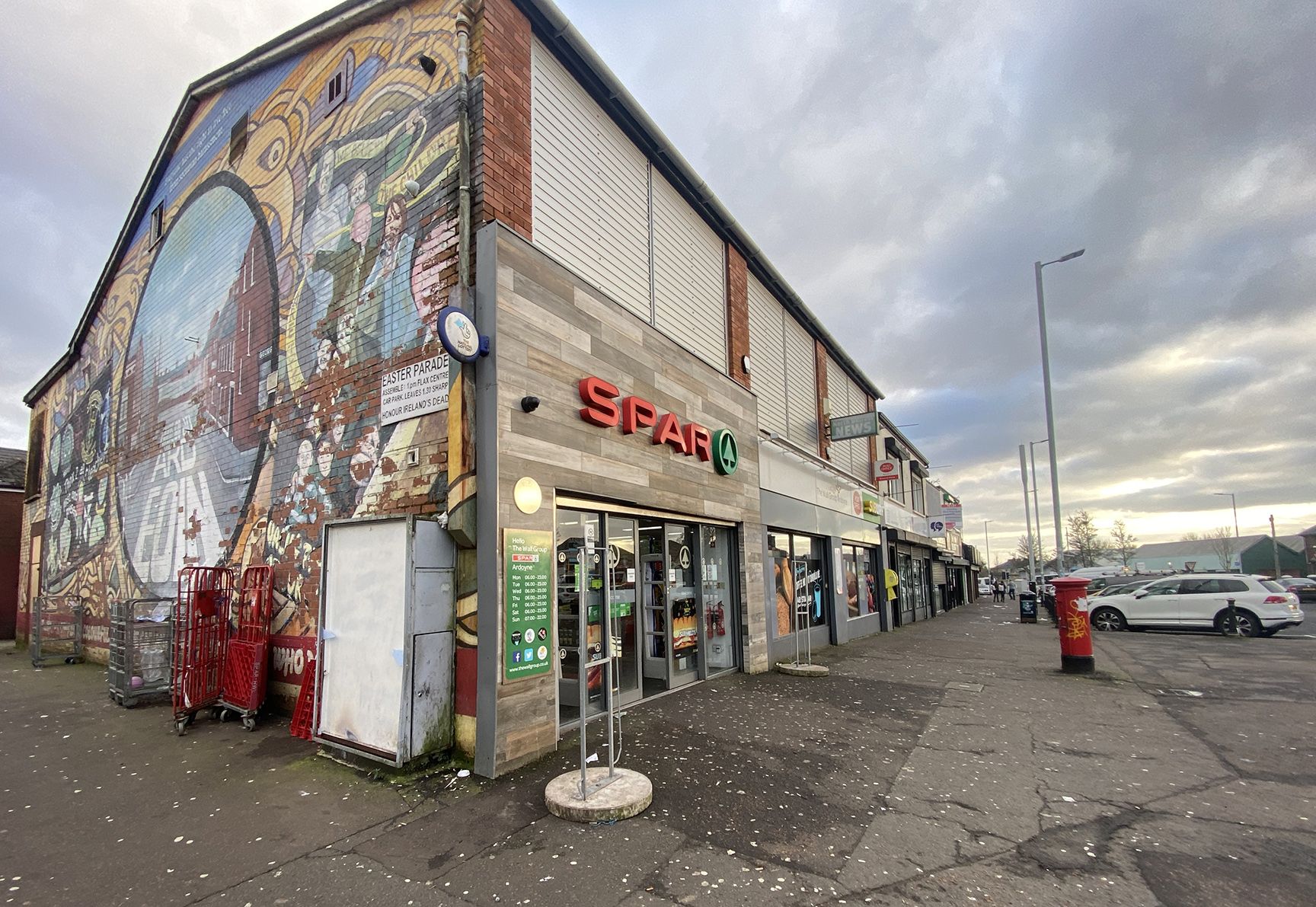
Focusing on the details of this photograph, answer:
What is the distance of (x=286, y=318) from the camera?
8.91 m

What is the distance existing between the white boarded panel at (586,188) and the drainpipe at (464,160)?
0.79 metres

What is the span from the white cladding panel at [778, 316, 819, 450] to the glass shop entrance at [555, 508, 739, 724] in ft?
17.9

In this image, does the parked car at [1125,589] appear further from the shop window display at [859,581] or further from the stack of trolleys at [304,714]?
the stack of trolleys at [304,714]

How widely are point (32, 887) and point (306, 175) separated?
8549 millimetres

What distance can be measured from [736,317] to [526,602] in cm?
813

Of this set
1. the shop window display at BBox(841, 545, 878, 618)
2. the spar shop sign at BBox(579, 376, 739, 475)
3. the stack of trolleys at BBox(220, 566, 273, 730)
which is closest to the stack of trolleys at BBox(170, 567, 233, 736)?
the stack of trolleys at BBox(220, 566, 273, 730)

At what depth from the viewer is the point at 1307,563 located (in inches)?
2430

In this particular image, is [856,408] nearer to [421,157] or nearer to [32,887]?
[421,157]

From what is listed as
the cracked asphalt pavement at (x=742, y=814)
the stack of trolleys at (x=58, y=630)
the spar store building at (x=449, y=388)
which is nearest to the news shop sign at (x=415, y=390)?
the spar store building at (x=449, y=388)

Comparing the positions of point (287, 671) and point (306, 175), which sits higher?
point (306, 175)

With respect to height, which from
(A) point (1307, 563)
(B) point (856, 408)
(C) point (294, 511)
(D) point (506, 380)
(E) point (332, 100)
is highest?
(E) point (332, 100)

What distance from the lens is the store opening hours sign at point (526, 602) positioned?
574 cm

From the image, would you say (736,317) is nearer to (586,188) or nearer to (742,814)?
(586,188)

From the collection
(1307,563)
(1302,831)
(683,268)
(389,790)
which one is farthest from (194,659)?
(1307,563)
